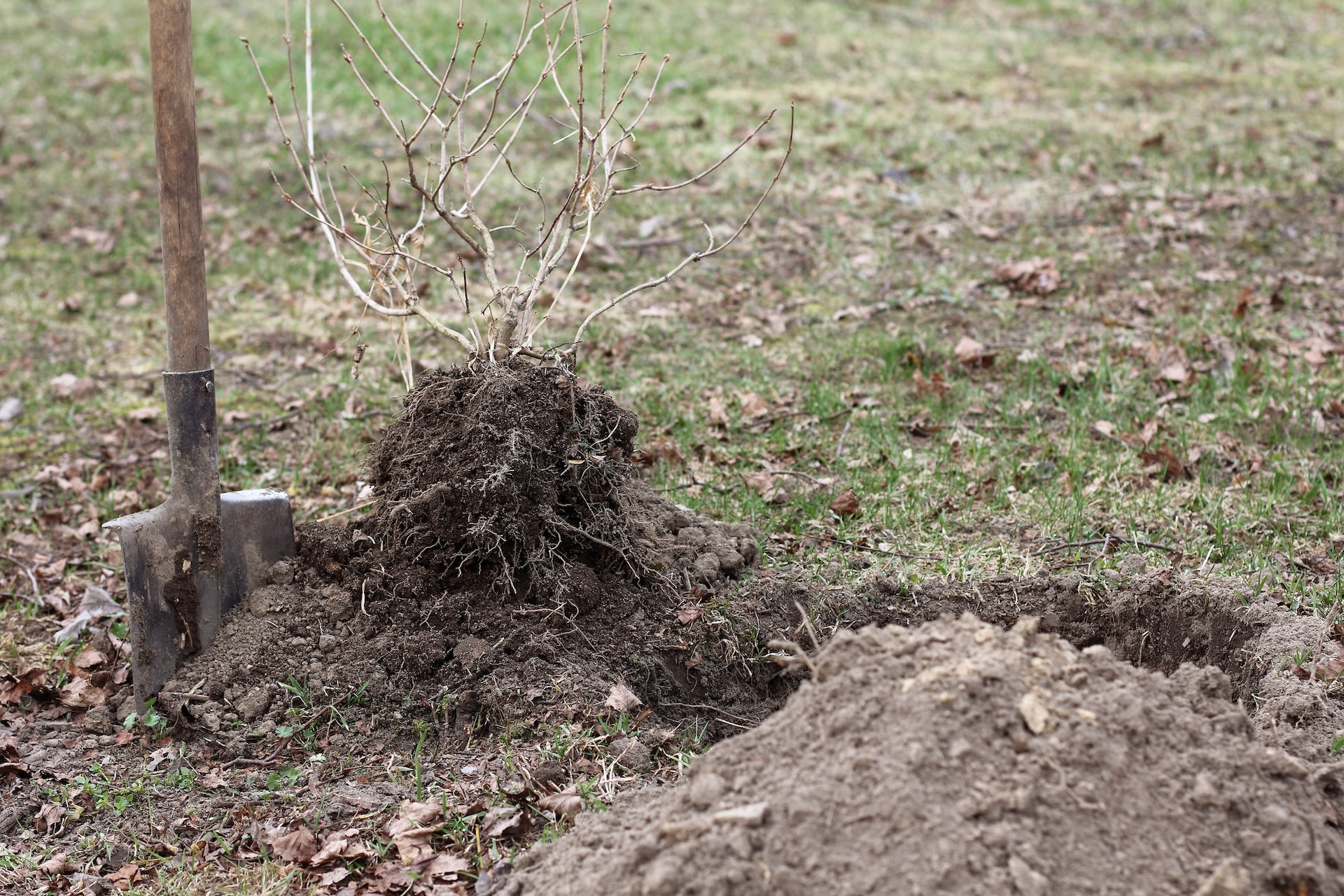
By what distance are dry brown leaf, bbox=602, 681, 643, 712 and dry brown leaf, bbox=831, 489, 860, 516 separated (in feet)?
4.29

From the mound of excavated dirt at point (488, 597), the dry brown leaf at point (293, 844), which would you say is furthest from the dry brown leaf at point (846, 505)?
the dry brown leaf at point (293, 844)

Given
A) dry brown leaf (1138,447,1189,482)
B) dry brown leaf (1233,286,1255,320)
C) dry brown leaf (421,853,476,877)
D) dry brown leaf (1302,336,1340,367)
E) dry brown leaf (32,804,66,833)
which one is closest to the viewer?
dry brown leaf (421,853,476,877)

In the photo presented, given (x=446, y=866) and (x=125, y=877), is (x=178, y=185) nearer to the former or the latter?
(x=125, y=877)

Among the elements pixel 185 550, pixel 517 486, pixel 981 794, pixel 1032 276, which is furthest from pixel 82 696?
pixel 1032 276

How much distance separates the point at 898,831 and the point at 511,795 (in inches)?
44.2

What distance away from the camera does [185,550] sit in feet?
10.5

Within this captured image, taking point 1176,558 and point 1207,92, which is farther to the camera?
point 1207,92

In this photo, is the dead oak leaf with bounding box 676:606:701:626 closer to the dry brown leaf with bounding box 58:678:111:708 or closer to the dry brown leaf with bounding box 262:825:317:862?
the dry brown leaf with bounding box 262:825:317:862

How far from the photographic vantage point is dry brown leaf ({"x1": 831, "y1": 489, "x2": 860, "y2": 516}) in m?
4.00

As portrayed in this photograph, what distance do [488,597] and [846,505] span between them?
1.48 meters

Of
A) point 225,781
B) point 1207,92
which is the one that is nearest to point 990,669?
point 225,781

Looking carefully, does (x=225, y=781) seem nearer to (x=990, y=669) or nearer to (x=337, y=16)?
(x=990, y=669)

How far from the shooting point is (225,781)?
2.87m

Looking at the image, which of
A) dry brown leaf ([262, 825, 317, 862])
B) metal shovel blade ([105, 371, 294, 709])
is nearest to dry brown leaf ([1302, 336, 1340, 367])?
metal shovel blade ([105, 371, 294, 709])
